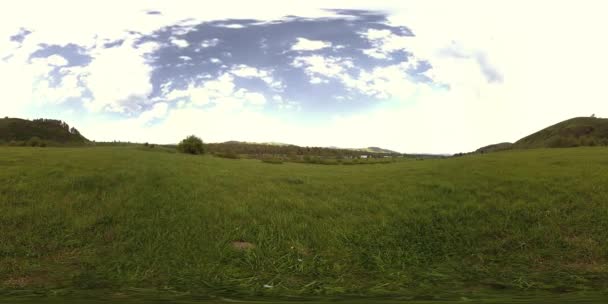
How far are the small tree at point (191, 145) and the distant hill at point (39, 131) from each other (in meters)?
106

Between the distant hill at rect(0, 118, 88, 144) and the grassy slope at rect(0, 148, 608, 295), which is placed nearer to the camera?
the grassy slope at rect(0, 148, 608, 295)

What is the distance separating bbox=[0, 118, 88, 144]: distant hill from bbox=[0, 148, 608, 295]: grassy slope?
153 metres

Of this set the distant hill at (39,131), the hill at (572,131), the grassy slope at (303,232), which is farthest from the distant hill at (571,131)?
the distant hill at (39,131)

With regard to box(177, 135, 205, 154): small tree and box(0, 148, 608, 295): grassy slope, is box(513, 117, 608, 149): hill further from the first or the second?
box(0, 148, 608, 295): grassy slope

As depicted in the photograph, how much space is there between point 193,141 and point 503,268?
6381cm

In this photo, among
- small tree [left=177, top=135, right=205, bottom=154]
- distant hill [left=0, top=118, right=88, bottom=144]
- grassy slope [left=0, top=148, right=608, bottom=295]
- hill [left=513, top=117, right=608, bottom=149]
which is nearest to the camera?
grassy slope [left=0, top=148, right=608, bottom=295]

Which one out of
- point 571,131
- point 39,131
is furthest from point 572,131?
point 39,131

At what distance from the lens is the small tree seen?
224 feet

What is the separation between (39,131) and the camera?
158m

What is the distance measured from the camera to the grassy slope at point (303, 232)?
11070 millimetres

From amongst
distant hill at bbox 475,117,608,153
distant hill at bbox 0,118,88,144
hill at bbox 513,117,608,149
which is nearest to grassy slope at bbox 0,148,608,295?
distant hill at bbox 475,117,608,153

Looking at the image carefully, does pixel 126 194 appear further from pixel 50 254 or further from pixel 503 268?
pixel 503 268

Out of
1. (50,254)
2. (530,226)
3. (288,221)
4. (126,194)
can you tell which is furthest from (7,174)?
(530,226)

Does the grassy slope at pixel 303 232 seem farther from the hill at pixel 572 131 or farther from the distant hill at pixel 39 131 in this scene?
the distant hill at pixel 39 131
